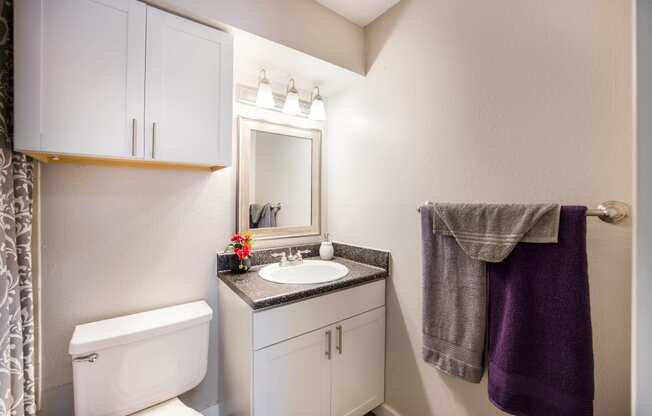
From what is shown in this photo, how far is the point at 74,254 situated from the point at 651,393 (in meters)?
1.97

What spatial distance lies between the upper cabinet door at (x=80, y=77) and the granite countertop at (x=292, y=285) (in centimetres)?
74

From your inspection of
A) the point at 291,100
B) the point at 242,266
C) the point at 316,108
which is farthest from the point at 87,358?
the point at 316,108

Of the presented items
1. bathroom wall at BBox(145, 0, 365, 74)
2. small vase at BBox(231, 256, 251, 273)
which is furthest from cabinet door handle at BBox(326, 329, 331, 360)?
bathroom wall at BBox(145, 0, 365, 74)

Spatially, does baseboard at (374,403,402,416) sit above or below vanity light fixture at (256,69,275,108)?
below

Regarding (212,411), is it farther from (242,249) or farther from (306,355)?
(242,249)

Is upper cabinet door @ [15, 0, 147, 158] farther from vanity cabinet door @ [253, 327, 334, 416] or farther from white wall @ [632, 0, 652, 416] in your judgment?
white wall @ [632, 0, 652, 416]

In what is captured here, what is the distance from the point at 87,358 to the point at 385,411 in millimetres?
1525

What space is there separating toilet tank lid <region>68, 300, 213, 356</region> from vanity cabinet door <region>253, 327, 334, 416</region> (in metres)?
0.40

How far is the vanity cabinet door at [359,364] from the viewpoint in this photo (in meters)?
1.39

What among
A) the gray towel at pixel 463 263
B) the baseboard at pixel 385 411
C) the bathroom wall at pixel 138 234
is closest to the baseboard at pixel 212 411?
the bathroom wall at pixel 138 234

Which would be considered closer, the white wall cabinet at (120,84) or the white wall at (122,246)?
the white wall cabinet at (120,84)

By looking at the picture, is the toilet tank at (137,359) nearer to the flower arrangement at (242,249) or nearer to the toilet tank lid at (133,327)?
the toilet tank lid at (133,327)

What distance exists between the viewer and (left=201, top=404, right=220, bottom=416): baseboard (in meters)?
1.51

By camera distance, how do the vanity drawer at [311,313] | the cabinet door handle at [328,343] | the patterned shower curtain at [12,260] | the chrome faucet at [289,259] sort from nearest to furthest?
the patterned shower curtain at [12,260]
the vanity drawer at [311,313]
the cabinet door handle at [328,343]
the chrome faucet at [289,259]
